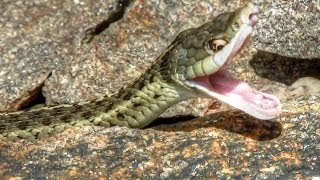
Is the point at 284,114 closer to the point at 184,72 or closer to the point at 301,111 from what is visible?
the point at 301,111

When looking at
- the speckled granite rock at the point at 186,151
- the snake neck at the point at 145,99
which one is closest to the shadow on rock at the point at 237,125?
the speckled granite rock at the point at 186,151

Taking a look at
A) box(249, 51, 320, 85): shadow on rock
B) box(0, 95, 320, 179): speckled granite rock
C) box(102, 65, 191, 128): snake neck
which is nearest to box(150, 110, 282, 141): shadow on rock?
box(0, 95, 320, 179): speckled granite rock

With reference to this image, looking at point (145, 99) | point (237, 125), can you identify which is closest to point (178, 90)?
point (145, 99)

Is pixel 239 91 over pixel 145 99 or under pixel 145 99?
over

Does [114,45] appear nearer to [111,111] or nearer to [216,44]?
[111,111]

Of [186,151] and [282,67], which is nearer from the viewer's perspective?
[186,151]

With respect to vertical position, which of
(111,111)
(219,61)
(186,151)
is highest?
(219,61)
